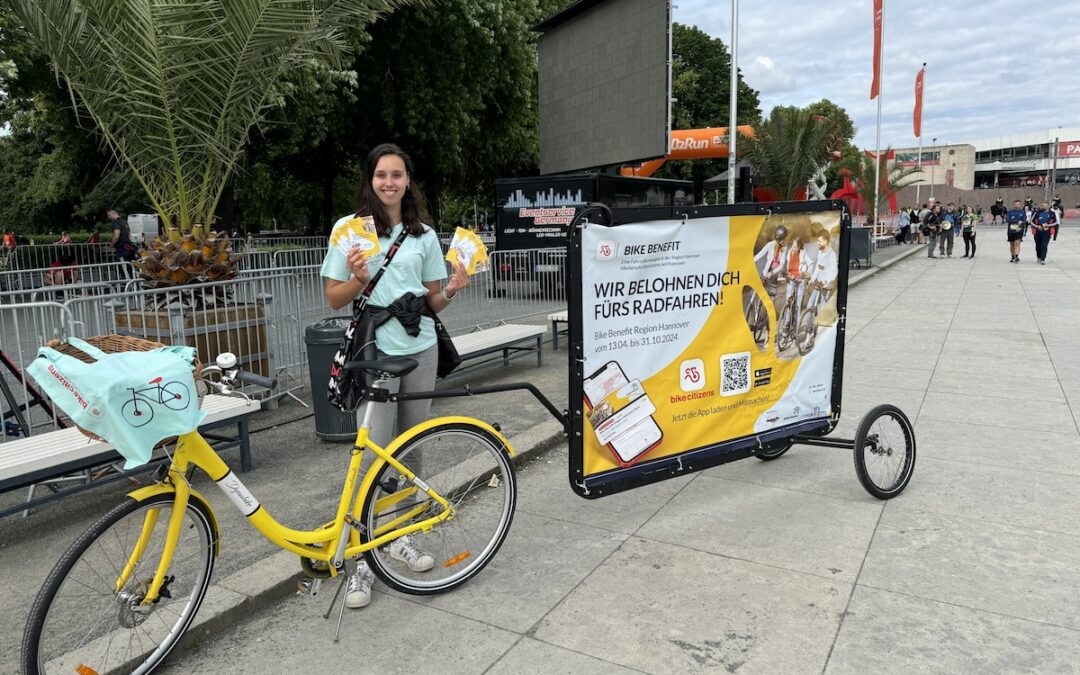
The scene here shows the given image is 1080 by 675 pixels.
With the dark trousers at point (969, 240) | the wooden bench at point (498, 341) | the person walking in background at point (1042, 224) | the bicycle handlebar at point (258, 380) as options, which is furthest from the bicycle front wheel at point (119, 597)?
the dark trousers at point (969, 240)

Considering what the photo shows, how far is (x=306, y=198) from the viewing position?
42.5 meters

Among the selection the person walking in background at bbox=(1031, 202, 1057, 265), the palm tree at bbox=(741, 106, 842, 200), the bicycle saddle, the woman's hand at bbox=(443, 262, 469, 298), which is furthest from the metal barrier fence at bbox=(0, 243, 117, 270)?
the person walking in background at bbox=(1031, 202, 1057, 265)

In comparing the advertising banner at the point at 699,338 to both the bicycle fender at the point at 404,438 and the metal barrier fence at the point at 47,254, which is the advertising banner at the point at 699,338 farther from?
the metal barrier fence at the point at 47,254

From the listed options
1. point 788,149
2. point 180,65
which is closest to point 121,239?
point 180,65

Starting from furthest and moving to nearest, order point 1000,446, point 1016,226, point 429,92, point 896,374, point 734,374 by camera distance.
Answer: point 1016,226 < point 429,92 < point 896,374 < point 1000,446 < point 734,374

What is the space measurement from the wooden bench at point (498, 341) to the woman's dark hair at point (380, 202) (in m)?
3.45

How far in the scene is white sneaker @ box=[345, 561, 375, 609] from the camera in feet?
10.9

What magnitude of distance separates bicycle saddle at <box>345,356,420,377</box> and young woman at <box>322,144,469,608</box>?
0.28m

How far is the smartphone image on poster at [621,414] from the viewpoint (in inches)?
140

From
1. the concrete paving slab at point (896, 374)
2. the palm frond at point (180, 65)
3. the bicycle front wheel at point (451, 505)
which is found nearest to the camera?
the bicycle front wheel at point (451, 505)

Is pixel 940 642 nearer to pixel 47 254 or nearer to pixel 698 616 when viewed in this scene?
pixel 698 616

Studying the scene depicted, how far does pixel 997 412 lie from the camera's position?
6379 mm

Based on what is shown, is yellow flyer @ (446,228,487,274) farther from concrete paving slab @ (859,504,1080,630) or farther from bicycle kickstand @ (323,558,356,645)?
concrete paving slab @ (859,504,1080,630)

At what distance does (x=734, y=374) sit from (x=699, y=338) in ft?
1.16
